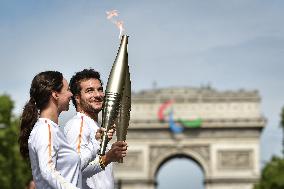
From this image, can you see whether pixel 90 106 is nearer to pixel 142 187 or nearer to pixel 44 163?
pixel 44 163

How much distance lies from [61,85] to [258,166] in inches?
2781

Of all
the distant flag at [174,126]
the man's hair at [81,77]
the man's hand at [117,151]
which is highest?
the distant flag at [174,126]

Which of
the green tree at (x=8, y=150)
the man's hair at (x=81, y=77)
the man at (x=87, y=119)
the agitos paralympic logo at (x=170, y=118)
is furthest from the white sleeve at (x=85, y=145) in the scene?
the agitos paralympic logo at (x=170, y=118)

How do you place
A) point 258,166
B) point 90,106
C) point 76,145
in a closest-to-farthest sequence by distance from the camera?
point 76,145 < point 90,106 < point 258,166

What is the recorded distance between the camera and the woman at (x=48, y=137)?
6.41m

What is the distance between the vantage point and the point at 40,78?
22.0 ft

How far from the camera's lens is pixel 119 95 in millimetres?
6559

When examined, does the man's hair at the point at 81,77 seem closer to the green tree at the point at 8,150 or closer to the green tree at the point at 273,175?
the green tree at the point at 8,150

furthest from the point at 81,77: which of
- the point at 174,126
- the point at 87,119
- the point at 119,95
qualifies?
the point at 174,126

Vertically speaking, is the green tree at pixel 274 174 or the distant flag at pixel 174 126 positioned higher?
the distant flag at pixel 174 126

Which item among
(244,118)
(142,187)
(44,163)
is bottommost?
(44,163)

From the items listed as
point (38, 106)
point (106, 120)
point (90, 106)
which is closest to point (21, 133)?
point (38, 106)

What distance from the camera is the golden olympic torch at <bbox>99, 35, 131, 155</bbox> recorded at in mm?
6551

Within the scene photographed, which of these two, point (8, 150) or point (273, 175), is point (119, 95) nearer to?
point (8, 150)
